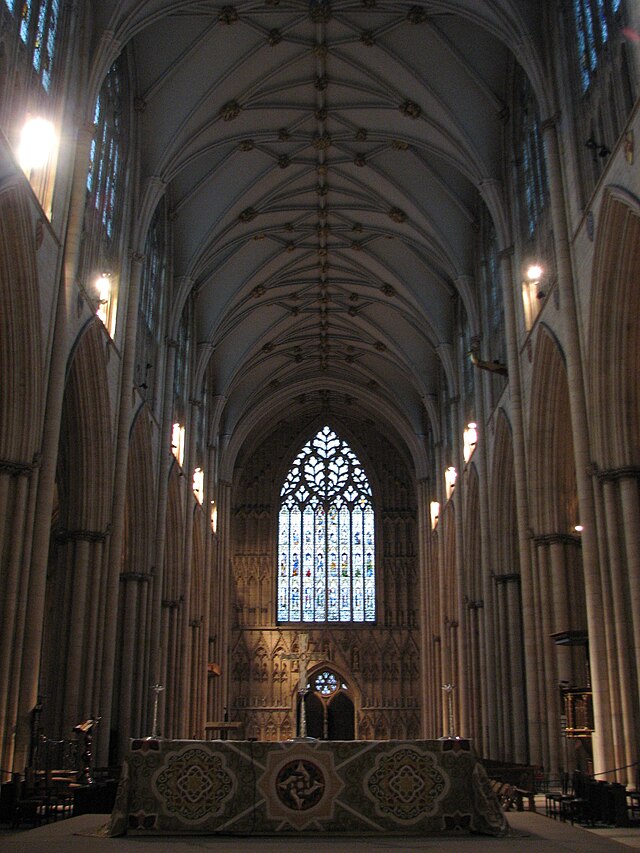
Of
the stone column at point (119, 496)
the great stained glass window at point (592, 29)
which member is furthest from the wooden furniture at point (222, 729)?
the great stained glass window at point (592, 29)

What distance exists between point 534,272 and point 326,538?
22.7 metres

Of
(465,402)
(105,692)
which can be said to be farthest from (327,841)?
(465,402)

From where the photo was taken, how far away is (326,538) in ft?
132

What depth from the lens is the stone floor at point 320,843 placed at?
25.4 feet

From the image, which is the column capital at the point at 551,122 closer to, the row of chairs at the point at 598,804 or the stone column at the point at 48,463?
the stone column at the point at 48,463

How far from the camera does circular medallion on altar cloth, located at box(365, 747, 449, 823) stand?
899cm

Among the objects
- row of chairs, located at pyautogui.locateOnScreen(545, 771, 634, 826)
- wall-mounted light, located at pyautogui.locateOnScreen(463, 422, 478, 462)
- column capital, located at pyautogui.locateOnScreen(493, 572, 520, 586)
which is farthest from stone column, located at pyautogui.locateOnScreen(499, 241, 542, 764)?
row of chairs, located at pyautogui.locateOnScreen(545, 771, 634, 826)

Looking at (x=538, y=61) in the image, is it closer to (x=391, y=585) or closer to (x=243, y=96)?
(x=243, y=96)

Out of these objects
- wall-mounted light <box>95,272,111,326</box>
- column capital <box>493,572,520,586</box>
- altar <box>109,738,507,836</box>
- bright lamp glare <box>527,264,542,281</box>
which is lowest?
altar <box>109,738,507,836</box>

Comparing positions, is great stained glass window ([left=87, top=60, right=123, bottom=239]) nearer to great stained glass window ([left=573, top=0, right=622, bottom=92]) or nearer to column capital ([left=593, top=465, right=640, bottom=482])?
great stained glass window ([left=573, top=0, right=622, bottom=92])

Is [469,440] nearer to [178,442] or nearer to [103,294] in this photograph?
[178,442]

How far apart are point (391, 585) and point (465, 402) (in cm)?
1348

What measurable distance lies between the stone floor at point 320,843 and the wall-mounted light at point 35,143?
9.36m

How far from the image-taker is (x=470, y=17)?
1852 cm
